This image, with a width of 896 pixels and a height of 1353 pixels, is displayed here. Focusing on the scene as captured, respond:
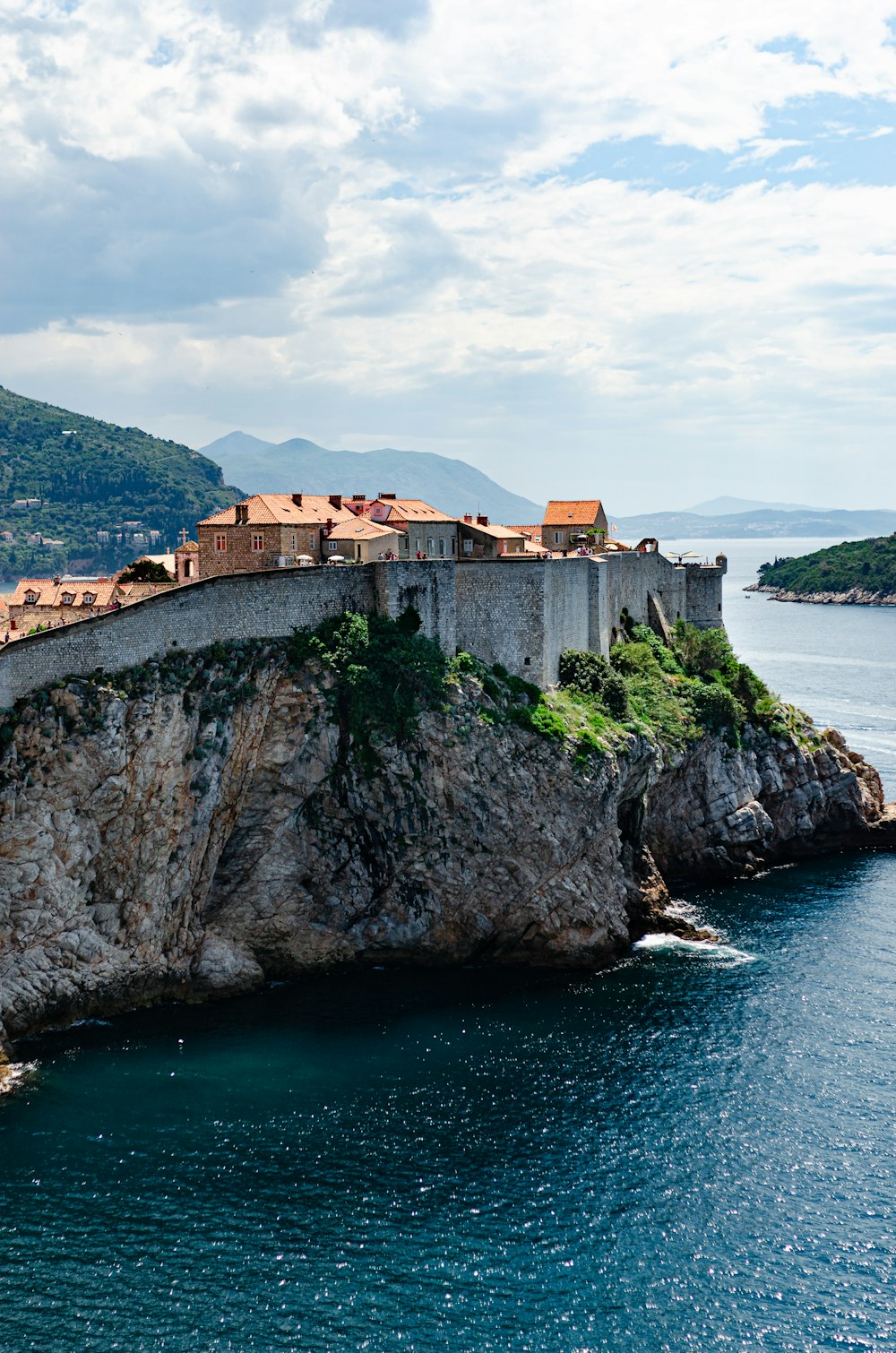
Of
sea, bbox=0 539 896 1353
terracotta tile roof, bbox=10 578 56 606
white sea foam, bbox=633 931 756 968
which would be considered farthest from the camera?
terracotta tile roof, bbox=10 578 56 606

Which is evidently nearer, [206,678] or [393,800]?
[206,678]

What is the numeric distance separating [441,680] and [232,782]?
11.0 m

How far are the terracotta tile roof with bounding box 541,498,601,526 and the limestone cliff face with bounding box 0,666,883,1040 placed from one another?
22.9 metres

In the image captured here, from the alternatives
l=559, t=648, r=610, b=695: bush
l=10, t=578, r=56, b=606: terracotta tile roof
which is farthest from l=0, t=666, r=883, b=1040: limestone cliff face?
l=10, t=578, r=56, b=606: terracotta tile roof

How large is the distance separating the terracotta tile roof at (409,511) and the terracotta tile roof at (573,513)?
40.0ft

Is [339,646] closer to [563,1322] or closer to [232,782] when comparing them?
[232,782]

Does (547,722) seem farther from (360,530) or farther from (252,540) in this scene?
(252,540)

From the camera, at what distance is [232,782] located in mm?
51500

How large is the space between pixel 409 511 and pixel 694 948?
93.6 feet

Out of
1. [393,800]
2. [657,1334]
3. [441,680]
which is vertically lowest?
[657,1334]

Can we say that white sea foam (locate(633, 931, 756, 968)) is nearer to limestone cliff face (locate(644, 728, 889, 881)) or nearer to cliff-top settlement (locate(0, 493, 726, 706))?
limestone cliff face (locate(644, 728, 889, 881))

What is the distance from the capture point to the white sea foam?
Result: 181 ft

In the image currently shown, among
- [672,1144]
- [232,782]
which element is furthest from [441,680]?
[672,1144]

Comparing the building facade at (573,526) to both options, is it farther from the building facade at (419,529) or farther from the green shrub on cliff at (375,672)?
the green shrub on cliff at (375,672)
